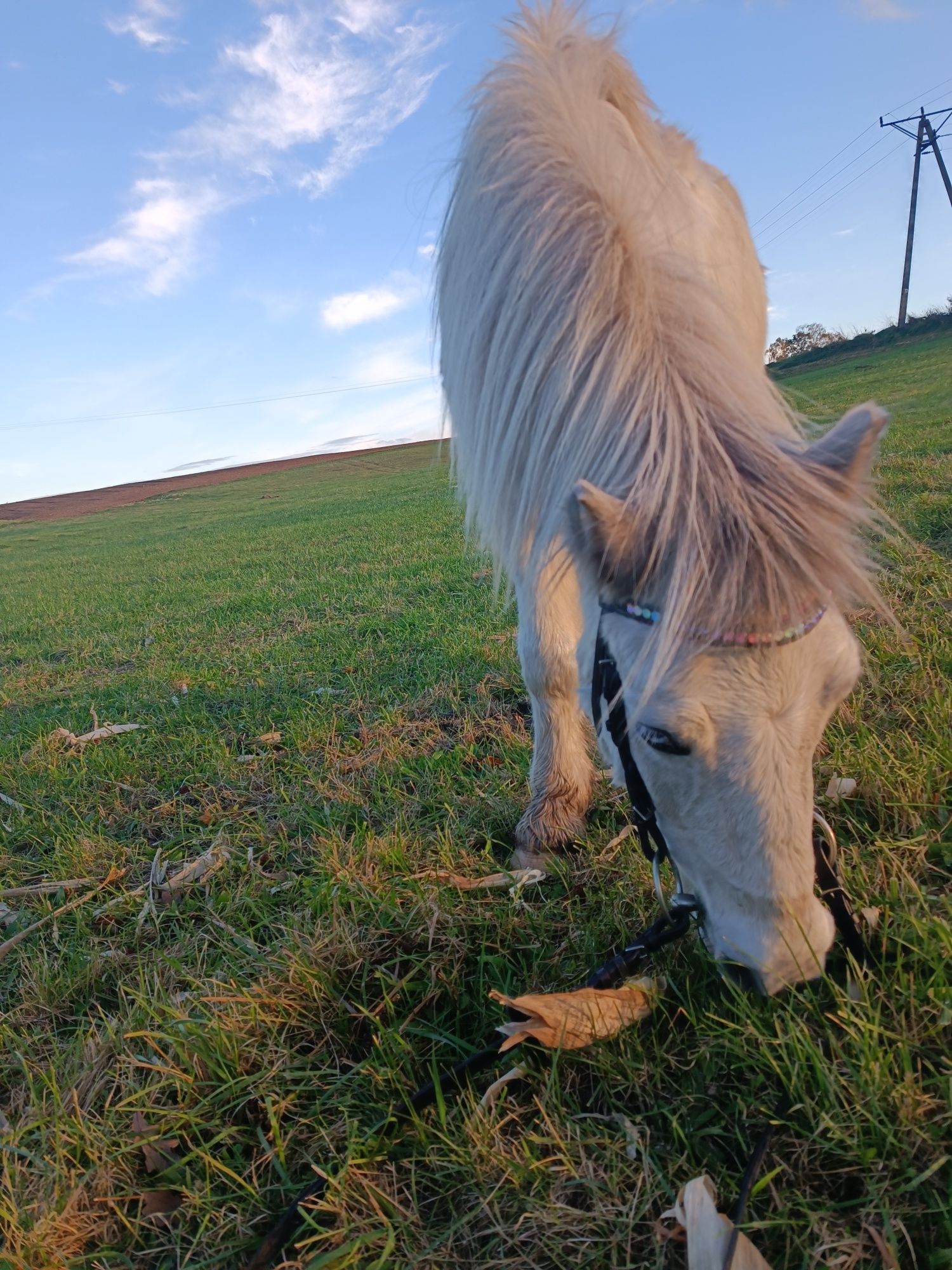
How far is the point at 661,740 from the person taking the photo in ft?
4.50

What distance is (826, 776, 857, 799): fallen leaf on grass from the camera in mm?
2033

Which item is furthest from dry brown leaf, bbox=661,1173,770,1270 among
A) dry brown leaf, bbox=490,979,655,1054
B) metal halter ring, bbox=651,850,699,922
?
metal halter ring, bbox=651,850,699,922

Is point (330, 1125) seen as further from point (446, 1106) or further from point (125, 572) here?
point (125, 572)

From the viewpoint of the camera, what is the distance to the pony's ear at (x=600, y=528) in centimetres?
135

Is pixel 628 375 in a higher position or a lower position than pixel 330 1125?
higher

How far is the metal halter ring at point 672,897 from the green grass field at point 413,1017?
111mm

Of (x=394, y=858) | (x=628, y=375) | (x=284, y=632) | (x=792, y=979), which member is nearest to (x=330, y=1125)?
(x=394, y=858)

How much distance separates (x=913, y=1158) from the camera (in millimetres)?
1091

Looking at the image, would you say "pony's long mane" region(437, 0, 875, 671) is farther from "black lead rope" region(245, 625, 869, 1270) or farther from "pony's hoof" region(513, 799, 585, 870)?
"pony's hoof" region(513, 799, 585, 870)

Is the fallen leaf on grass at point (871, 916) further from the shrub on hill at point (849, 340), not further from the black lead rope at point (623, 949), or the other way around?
the shrub on hill at point (849, 340)

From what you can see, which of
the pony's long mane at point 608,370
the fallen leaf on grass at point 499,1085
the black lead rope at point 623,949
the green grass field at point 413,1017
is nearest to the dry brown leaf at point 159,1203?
the green grass field at point 413,1017

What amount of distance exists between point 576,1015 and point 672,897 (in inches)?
13.6

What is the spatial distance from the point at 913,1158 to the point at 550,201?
7.22ft

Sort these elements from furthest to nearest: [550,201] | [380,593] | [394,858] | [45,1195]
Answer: [380,593], [394,858], [550,201], [45,1195]
